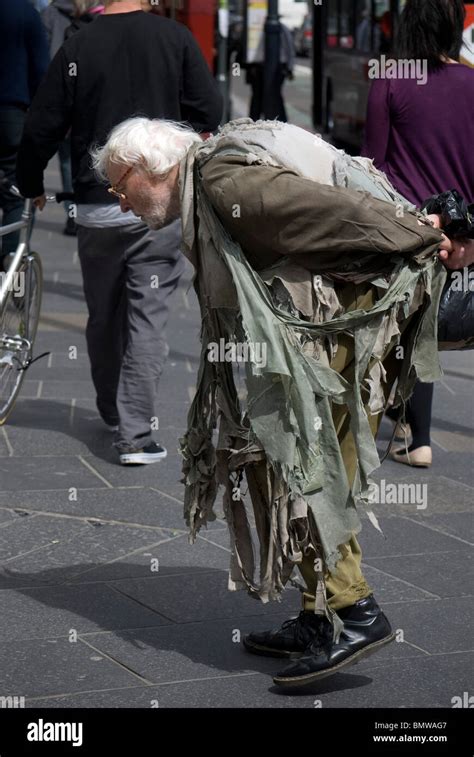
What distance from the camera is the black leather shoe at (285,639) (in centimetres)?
369

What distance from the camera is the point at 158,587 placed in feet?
14.1

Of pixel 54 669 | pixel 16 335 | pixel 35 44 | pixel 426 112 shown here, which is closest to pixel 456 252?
pixel 54 669

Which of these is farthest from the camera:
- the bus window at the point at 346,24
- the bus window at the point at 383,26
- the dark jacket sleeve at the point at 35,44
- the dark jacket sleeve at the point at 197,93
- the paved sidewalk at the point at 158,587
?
A: the bus window at the point at 346,24

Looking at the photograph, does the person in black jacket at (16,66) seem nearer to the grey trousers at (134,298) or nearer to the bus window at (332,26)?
the grey trousers at (134,298)

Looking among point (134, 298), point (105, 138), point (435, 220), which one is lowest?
point (134, 298)

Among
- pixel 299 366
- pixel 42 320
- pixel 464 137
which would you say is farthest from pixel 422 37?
pixel 42 320

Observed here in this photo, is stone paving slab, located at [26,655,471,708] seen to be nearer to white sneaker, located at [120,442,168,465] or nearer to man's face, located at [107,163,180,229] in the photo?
man's face, located at [107,163,180,229]

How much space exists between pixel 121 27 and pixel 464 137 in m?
1.50

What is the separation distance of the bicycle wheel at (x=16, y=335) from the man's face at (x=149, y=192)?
8.98 ft

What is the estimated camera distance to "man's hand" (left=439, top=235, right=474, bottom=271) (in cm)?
340

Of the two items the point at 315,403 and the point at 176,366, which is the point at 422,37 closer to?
the point at 315,403

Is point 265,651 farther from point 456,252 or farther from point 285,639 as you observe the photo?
point 456,252

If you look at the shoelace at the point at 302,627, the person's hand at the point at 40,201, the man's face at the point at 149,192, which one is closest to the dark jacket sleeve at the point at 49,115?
the person's hand at the point at 40,201

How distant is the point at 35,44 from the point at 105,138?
2540 millimetres
